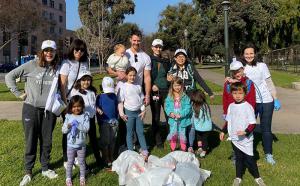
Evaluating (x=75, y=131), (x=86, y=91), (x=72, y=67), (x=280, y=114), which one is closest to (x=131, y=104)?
(x=86, y=91)

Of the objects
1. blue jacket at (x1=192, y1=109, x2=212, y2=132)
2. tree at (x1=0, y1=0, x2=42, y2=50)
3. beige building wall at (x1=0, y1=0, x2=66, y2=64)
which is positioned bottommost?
blue jacket at (x1=192, y1=109, x2=212, y2=132)

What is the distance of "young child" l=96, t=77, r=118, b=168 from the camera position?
602 cm

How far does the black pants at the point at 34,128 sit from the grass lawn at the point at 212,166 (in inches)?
14.4

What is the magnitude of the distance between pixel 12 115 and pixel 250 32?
125ft

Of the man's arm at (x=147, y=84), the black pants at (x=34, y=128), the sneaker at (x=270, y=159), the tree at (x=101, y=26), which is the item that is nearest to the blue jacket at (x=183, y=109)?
the man's arm at (x=147, y=84)

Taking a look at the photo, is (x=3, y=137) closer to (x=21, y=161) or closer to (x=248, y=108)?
(x=21, y=161)

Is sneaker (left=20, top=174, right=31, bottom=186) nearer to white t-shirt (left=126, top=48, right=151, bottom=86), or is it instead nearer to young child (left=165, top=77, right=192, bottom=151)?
white t-shirt (left=126, top=48, right=151, bottom=86)

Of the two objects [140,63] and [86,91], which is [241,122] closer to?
[140,63]

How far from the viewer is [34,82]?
5.43 m

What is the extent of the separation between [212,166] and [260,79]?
1.51 meters

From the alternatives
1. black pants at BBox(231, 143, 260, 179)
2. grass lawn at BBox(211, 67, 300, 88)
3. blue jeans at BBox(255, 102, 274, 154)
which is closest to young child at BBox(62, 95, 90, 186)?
black pants at BBox(231, 143, 260, 179)

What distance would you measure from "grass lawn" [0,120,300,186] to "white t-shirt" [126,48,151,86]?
1363mm

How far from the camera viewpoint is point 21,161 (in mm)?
6668

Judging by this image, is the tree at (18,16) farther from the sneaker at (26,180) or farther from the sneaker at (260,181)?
the sneaker at (260,181)
